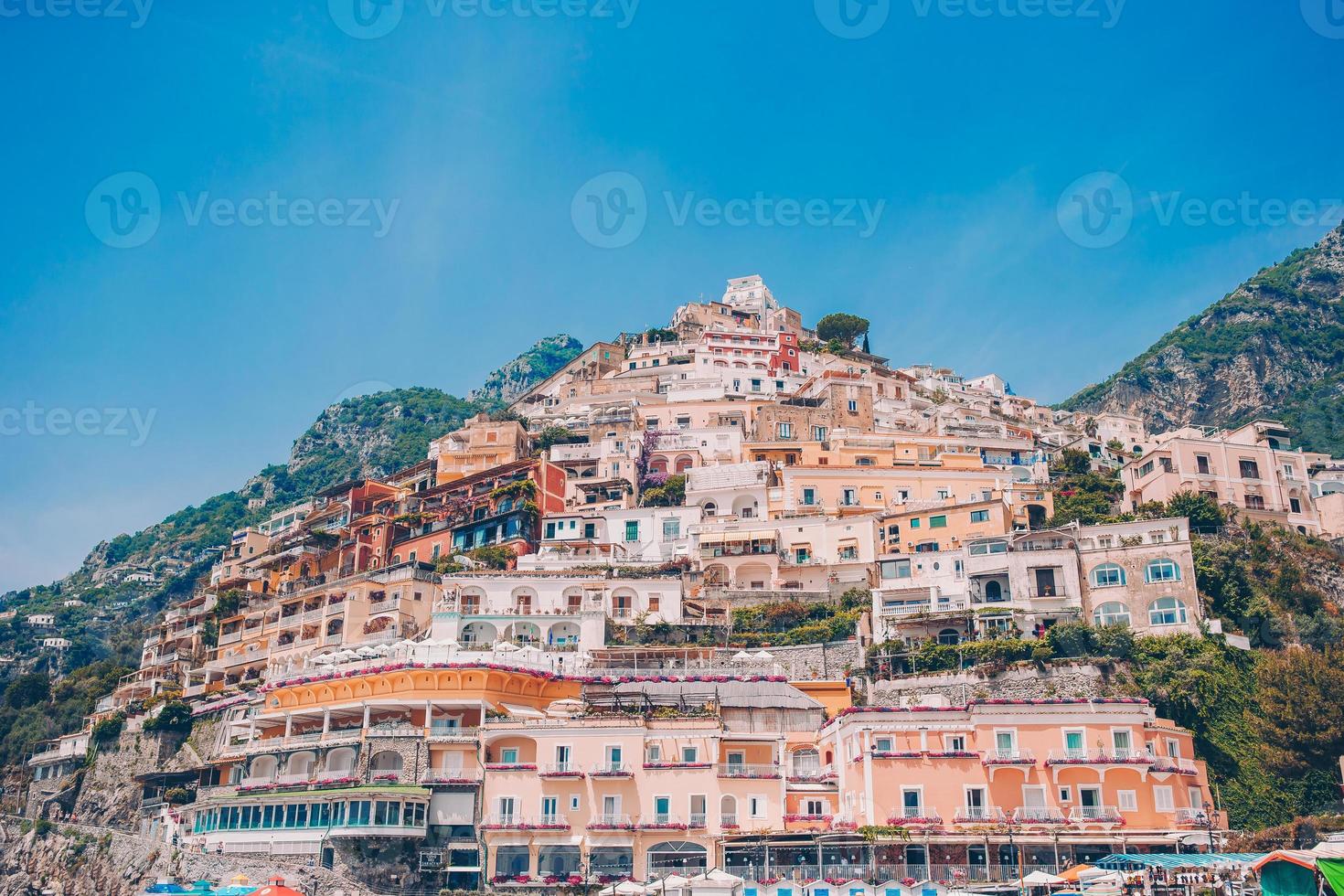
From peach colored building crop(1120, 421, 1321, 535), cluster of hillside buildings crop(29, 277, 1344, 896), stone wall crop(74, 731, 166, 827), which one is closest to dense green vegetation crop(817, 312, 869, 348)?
cluster of hillside buildings crop(29, 277, 1344, 896)

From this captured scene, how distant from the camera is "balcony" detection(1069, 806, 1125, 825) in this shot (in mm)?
42250

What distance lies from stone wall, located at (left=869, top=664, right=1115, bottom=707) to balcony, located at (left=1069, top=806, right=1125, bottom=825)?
24.2ft

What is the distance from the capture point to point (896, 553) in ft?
215

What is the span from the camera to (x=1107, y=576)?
56000mm

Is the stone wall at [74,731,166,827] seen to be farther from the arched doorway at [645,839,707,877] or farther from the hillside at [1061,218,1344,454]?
the hillside at [1061,218,1344,454]

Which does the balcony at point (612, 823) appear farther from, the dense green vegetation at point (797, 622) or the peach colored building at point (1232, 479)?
Result: the peach colored building at point (1232, 479)

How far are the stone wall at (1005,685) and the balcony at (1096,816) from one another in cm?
737

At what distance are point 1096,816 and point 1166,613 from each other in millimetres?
14722

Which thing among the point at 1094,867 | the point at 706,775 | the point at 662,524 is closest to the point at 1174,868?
the point at 1094,867

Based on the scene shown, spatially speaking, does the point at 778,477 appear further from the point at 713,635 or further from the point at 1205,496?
the point at 1205,496

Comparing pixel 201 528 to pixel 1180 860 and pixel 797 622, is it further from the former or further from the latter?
pixel 1180 860

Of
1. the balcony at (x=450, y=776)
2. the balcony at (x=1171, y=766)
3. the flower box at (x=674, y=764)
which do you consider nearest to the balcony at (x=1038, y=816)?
the balcony at (x=1171, y=766)

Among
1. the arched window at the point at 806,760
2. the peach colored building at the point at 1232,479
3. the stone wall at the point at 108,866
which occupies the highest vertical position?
the peach colored building at the point at 1232,479

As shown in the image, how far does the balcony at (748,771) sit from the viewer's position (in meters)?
45.7
